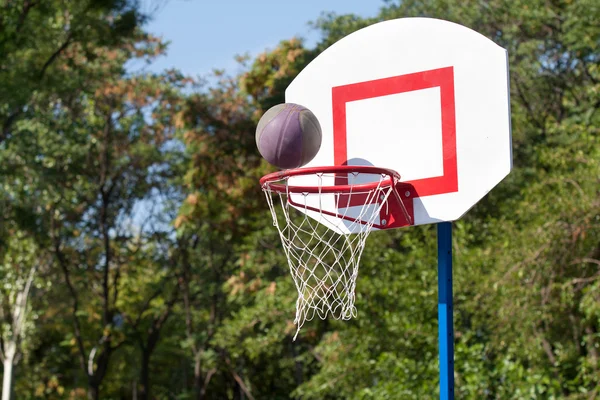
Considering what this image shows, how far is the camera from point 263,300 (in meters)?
14.0

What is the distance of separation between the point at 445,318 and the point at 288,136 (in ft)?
4.47

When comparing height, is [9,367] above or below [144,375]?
above

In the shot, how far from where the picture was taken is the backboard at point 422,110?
15.7 feet

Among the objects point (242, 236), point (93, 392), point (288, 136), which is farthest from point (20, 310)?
point (288, 136)

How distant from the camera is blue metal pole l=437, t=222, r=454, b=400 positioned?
486 centimetres

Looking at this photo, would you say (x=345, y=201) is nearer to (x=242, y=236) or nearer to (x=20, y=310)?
(x=242, y=236)

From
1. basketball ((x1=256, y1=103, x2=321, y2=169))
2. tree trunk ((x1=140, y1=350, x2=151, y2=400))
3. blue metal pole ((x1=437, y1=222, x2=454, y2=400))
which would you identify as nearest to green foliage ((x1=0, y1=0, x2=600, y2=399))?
tree trunk ((x1=140, y1=350, x2=151, y2=400))

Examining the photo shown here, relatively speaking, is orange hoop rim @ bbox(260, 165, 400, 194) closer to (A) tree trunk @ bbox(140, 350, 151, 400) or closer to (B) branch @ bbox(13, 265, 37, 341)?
(B) branch @ bbox(13, 265, 37, 341)

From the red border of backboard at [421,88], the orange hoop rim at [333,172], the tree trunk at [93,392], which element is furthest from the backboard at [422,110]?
the tree trunk at [93,392]

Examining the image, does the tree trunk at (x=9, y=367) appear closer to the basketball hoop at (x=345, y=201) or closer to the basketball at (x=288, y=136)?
the basketball hoop at (x=345, y=201)

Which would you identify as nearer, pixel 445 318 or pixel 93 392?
pixel 445 318

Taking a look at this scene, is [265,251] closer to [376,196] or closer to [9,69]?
[9,69]

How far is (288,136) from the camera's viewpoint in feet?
15.7

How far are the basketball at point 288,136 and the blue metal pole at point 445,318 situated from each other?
893 millimetres
